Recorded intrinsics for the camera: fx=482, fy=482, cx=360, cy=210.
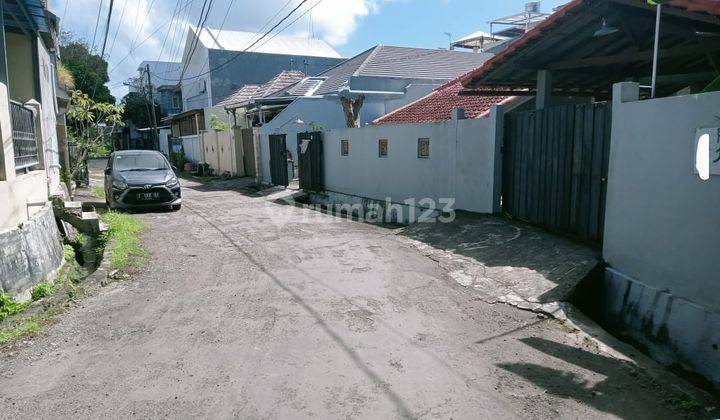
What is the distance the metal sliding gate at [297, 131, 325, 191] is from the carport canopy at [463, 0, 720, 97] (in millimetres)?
5430

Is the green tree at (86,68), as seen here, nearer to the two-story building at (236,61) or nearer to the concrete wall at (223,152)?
the two-story building at (236,61)

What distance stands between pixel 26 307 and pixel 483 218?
6.78m

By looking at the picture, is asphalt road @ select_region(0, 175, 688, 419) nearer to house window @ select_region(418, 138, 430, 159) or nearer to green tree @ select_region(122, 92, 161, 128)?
house window @ select_region(418, 138, 430, 159)

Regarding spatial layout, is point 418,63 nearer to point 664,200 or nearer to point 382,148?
point 382,148

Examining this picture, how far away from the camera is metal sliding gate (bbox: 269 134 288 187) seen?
656 inches

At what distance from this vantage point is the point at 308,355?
4012 mm

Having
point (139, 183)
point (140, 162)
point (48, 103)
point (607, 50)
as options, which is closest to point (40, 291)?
point (139, 183)

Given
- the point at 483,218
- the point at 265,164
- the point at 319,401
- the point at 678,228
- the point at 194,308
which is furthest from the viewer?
the point at 265,164

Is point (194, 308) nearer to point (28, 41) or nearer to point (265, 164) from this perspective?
point (28, 41)

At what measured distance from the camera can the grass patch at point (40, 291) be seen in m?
5.73

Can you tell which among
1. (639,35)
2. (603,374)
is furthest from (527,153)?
(603,374)

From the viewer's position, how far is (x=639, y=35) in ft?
23.7

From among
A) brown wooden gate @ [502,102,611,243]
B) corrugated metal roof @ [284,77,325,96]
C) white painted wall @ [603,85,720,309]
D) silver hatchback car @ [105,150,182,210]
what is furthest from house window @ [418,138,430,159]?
corrugated metal roof @ [284,77,325,96]

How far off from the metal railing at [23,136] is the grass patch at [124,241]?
1.71m
